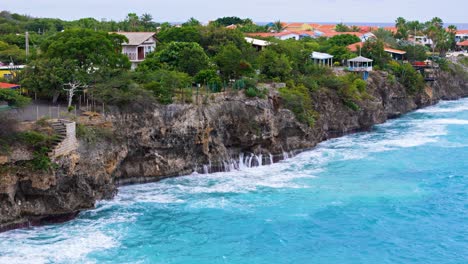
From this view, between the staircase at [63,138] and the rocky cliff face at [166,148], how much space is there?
1.60ft

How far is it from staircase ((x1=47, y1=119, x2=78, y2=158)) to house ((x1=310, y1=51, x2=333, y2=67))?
1727 inches

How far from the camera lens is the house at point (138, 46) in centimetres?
6438

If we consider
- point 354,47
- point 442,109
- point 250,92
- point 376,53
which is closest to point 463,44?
point 442,109

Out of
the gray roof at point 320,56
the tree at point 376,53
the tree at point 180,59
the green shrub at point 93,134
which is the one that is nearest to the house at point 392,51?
the tree at point 376,53

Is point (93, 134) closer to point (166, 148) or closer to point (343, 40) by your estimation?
point (166, 148)

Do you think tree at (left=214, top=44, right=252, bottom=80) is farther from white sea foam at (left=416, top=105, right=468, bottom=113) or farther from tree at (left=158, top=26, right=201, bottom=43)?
white sea foam at (left=416, top=105, right=468, bottom=113)

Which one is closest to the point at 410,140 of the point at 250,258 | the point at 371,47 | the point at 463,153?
the point at 463,153

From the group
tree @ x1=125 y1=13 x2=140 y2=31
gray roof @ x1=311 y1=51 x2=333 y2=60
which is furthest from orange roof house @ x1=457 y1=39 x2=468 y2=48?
tree @ x1=125 y1=13 x2=140 y2=31

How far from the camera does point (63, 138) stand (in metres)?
37.5

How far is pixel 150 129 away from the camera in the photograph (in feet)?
149

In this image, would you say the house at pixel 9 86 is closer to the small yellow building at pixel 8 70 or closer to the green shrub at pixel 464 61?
the small yellow building at pixel 8 70

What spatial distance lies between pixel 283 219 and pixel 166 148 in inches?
499

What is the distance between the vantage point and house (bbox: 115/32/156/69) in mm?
64375

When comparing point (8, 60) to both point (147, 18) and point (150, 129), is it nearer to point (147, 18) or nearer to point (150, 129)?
point (150, 129)
